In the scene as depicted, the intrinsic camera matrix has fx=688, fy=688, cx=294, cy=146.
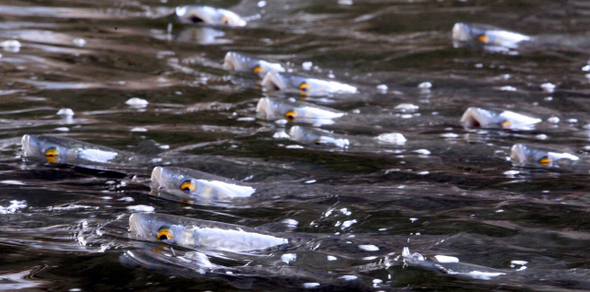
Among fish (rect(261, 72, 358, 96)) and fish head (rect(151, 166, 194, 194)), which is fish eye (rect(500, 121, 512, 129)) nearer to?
fish (rect(261, 72, 358, 96))

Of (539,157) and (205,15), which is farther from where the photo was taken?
(205,15)

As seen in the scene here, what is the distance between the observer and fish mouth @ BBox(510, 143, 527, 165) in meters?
5.34

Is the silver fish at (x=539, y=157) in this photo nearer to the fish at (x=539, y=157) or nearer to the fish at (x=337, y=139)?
the fish at (x=539, y=157)

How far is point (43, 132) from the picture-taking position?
5.91 meters

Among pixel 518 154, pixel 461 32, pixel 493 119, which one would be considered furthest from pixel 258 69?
pixel 518 154

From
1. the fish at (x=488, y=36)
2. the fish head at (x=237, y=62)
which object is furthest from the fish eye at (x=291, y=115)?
the fish at (x=488, y=36)

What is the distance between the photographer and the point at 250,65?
841 centimetres

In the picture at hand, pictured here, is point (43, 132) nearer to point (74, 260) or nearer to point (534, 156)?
point (74, 260)

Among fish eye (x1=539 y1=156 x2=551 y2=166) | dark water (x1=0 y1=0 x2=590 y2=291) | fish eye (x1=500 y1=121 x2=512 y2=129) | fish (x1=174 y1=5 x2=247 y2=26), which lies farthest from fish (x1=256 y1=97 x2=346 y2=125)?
fish (x1=174 y1=5 x2=247 y2=26)

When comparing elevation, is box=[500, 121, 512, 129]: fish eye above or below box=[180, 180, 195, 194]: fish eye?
below

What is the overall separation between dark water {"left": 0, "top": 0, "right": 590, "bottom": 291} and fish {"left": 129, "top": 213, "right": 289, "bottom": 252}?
12 centimetres

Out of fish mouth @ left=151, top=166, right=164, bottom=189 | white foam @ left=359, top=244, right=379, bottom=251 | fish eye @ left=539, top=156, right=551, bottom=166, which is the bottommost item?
fish eye @ left=539, top=156, right=551, bottom=166

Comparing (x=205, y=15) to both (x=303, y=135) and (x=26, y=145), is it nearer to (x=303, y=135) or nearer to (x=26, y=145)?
(x=303, y=135)

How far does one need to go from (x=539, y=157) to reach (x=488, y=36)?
5.13 meters
